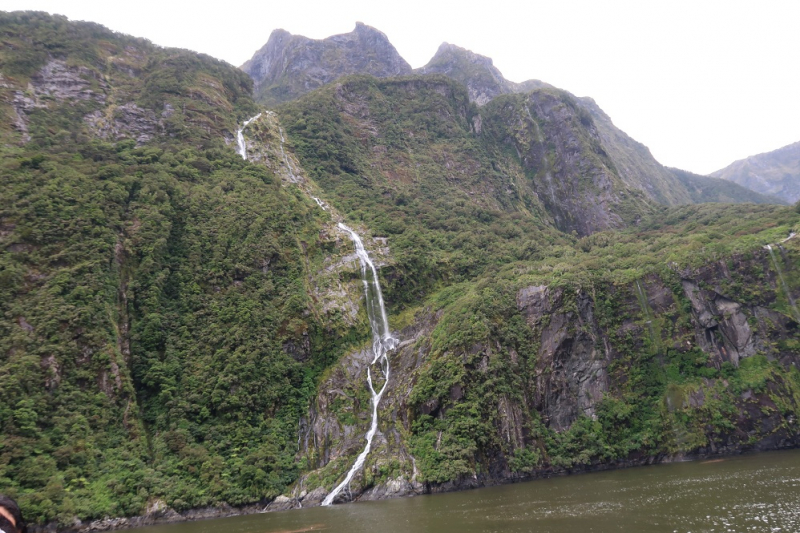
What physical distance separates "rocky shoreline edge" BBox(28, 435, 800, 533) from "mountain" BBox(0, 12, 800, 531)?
0.15m

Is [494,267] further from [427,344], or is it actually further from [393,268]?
[427,344]

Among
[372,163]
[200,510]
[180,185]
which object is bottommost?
[200,510]

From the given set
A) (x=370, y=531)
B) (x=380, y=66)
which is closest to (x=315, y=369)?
(x=370, y=531)

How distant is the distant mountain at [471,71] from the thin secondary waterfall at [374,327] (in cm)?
8788

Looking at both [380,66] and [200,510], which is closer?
[200,510]

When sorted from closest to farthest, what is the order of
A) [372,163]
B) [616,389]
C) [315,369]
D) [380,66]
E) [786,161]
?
[616,389] < [315,369] < [372,163] < [380,66] < [786,161]

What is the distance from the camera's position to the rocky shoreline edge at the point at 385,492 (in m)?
25.8

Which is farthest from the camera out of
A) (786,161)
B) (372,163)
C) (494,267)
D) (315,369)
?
(786,161)

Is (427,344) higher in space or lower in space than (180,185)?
lower

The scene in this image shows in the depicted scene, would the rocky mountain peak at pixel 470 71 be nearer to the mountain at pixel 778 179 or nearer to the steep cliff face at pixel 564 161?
the steep cliff face at pixel 564 161

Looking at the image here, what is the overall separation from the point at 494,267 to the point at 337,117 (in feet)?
155

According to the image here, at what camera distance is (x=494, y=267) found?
2158 inches

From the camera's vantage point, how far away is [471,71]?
140000 mm

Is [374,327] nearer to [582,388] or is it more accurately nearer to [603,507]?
[582,388]
